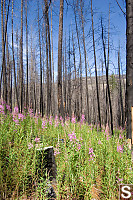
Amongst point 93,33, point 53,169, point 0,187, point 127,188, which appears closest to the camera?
point 127,188

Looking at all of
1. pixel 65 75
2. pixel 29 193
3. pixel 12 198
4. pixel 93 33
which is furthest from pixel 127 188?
pixel 65 75

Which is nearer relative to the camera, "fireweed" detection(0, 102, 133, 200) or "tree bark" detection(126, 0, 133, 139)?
"fireweed" detection(0, 102, 133, 200)

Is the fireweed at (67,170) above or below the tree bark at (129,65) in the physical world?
below

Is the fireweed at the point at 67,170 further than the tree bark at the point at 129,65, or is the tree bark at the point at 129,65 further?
the tree bark at the point at 129,65

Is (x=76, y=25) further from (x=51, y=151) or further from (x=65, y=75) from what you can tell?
(x=51, y=151)

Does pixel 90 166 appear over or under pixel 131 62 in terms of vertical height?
under

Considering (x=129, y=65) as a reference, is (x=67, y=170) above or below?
below

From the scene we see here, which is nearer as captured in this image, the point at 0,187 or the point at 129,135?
the point at 0,187

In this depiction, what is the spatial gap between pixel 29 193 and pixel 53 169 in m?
0.73

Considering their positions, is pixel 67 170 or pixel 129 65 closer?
pixel 67 170

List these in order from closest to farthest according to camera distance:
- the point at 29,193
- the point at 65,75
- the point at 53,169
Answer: the point at 29,193 < the point at 53,169 < the point at 65,75

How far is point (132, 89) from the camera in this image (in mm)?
2719

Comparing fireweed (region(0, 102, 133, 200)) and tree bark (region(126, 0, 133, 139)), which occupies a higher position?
tree bark (region(126, 0, 133, 139))

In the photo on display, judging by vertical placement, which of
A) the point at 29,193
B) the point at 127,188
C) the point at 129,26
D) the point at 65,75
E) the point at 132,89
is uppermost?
the point at 65,75
